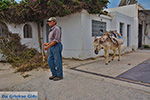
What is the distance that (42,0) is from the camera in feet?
20.0

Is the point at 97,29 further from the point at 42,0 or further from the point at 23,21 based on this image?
the point at 23,21

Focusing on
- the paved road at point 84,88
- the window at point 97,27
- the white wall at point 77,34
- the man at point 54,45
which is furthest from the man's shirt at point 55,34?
the window at point 97,27

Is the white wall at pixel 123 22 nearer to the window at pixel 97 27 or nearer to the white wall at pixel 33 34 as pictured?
the window at pixel 97 27

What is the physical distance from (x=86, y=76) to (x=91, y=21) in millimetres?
3988

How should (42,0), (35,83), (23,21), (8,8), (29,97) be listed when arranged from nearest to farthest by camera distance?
(29,97) → (35,83) → (42,0) → (8,8) → (23,21)

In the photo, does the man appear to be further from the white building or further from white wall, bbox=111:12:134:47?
white wall, bbox=111:12:134:47

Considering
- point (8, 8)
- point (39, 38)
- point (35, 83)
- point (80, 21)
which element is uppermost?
point (8, 8)

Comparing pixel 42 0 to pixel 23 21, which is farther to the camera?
pixel 23 21

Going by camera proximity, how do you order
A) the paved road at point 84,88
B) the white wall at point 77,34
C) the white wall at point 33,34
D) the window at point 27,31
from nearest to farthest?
the paved road at point 84,88
the white wall at point 77,34
the white wall at point 33,34
the window at point 27,31

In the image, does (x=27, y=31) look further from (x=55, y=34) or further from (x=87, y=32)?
(x=55, y=34)

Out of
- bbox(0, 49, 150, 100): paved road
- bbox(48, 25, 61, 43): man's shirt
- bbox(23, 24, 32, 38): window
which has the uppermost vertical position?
bbox(23, 24, 32, 38): window

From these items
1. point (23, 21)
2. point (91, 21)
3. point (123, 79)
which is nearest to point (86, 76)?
point (123, 79)

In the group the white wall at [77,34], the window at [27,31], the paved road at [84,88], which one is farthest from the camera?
the window at [27,31]

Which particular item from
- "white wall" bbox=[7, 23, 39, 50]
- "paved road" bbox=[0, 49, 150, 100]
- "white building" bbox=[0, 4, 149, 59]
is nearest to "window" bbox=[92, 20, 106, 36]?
"white building" bbox=[0, 4, 149, 59]
